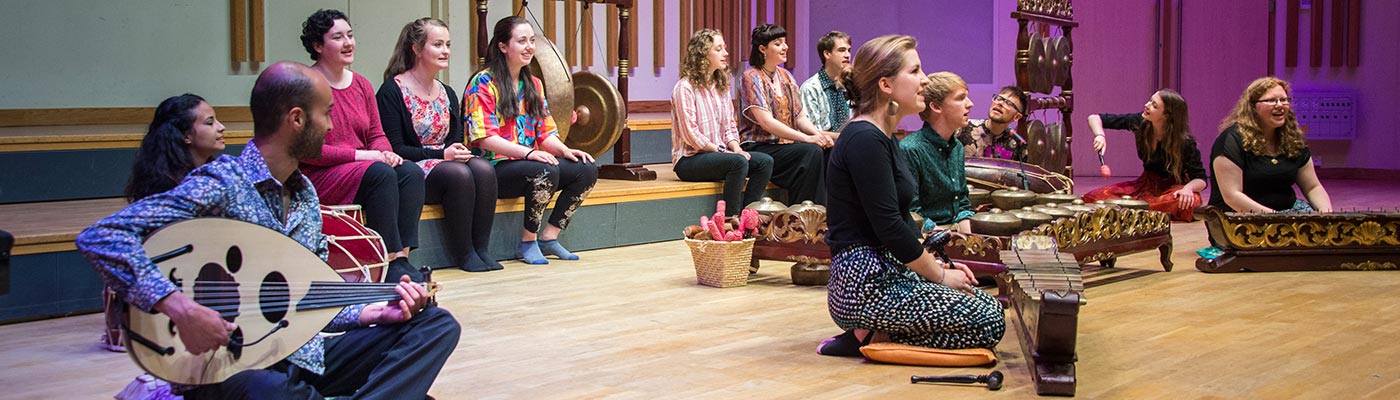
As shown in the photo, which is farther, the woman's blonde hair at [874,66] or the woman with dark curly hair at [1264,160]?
the woman with dark curly hair at [1264,160]

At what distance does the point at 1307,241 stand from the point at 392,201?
11.5 ft

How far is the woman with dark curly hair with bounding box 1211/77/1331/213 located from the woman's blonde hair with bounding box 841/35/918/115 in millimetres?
2584

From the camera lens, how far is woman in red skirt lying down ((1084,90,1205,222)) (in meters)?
6.94

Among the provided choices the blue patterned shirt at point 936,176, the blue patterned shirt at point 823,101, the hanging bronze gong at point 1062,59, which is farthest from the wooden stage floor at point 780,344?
the hanging bronze gong at point 1062,59

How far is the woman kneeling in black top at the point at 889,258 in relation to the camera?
11.6ft

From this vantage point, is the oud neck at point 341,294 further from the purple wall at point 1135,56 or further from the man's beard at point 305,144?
the purple wall at point 1135,56

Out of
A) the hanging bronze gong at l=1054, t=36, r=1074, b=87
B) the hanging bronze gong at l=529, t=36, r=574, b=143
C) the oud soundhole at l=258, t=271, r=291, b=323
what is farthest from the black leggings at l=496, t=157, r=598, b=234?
the oud soundhole at l=258, t=271, r=291, b=323

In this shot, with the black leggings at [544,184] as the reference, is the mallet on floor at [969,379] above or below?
below

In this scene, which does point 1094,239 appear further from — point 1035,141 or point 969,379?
point 1035,141

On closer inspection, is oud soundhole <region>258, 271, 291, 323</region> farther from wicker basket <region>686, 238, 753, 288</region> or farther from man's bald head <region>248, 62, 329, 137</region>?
wicker basket <region>686, 238, 753, 288</region>

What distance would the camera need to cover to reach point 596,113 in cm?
675

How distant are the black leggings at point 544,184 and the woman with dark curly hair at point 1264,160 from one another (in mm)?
2624

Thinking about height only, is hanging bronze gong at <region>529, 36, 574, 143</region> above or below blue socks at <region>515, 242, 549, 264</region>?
above

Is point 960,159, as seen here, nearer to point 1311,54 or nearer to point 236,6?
point 236,6
